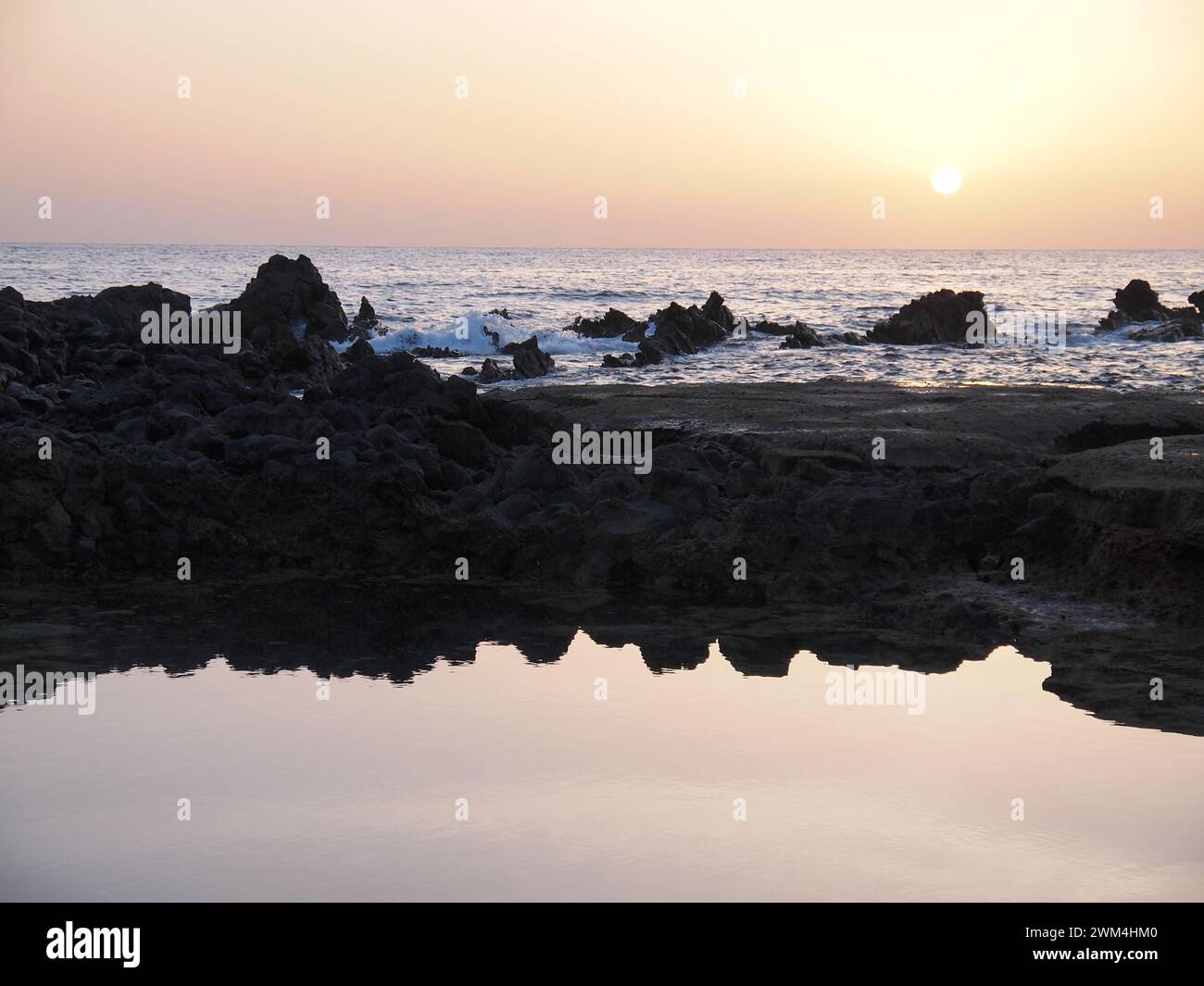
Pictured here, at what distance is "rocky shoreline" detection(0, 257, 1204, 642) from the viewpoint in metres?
9.93

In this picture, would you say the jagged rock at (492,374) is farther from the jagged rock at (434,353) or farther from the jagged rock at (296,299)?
the jagged rock at (434,353)

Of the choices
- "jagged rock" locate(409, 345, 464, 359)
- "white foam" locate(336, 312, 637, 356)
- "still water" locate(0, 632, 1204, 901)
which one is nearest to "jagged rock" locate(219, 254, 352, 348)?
"jagged rock" locate(409, 345, 464, 359)

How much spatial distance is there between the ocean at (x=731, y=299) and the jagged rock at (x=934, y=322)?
2.44 metres

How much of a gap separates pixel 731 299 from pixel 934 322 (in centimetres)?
2600

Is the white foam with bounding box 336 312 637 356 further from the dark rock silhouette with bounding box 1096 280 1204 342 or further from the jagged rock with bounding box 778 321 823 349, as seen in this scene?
the dark rock silhouette with bounding box 1096 280 1204 342

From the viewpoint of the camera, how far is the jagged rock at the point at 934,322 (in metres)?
40.1

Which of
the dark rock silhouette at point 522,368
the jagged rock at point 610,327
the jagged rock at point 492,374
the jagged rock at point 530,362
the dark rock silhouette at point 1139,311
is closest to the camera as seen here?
the jagged rock at point 492,374

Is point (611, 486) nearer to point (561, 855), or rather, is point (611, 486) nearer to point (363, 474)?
point (363, 474)

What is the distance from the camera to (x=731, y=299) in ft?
216

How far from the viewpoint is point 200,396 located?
1444 cm

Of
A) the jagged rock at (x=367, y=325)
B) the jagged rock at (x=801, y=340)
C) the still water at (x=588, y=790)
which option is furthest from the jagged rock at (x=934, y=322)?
the still water at (x=588, y=790)

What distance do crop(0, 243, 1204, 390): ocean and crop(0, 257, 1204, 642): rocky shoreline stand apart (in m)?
10.9

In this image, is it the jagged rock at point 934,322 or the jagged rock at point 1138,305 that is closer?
the jagged rock at point 934,322
